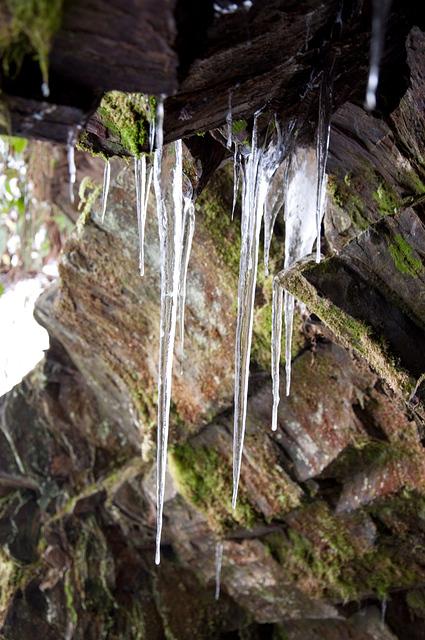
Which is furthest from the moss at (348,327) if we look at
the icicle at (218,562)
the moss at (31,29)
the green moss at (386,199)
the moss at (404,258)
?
the icicle at (218,562)

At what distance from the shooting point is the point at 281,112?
2.99m

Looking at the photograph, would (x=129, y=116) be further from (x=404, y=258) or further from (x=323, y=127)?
(x=404, y=258)

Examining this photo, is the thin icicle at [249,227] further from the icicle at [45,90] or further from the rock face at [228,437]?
the icicle at [45,90]

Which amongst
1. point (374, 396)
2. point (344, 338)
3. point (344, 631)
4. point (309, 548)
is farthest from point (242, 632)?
point (344, 338)

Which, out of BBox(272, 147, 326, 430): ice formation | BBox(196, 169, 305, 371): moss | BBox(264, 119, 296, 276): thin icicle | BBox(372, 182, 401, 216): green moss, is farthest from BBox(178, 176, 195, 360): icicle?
BBox(372, 182, 401, 216): green moss

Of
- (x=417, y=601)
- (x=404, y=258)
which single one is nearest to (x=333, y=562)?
(x=417, y=601)

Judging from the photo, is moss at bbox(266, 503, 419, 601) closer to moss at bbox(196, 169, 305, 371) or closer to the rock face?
the rock face

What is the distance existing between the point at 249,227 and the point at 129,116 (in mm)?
1111

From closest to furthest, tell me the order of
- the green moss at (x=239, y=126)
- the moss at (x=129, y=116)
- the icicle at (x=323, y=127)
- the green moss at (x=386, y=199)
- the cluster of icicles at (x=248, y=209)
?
the moss at (x=129, y=116), the icicle at (x=323, y=127), the green moss at (x=239, y=126), the cluster of icicles at (x=248, y=209), the green moss at (x=386, y=199)

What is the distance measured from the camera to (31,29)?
60.7 inches

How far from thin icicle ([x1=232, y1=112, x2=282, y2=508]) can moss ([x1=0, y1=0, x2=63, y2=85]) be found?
147 centimetres

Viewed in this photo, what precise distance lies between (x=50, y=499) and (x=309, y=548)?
333 cm

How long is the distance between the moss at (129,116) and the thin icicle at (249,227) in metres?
0.66

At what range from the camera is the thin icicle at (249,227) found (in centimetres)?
328
